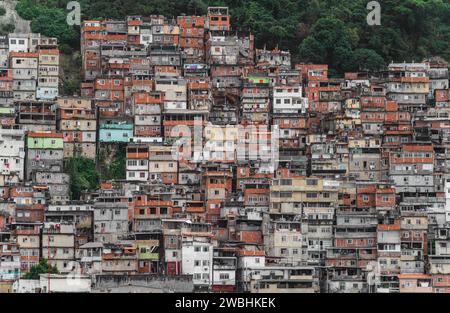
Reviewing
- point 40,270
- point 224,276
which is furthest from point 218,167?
point 40,270

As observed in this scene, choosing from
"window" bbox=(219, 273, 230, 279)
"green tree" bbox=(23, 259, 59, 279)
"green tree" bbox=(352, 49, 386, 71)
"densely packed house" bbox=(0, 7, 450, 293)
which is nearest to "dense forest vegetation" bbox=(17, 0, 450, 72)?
"green tree" bbox=(352, 49, 386, 71)

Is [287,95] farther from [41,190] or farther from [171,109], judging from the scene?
[41,190]

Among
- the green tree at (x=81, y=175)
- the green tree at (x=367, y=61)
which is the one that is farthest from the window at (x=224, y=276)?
the green tree at (x=367, y=61)

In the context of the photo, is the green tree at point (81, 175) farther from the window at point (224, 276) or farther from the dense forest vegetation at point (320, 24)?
the dense forest vegetation at point (320, 24)

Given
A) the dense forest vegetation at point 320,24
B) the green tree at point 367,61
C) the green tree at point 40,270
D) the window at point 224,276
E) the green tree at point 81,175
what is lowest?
the window at point 224,276

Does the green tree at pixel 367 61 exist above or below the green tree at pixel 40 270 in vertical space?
above

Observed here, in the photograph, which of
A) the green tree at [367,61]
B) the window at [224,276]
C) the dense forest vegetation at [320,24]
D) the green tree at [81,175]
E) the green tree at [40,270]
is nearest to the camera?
the green tree at [40,270]
